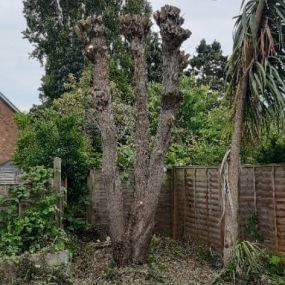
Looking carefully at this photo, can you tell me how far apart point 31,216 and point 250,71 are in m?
3.89

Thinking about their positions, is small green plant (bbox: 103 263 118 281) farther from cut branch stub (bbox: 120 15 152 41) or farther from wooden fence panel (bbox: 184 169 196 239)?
cut branch stub (bbox: 120 15 152 41)

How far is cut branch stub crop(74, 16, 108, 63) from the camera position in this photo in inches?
279

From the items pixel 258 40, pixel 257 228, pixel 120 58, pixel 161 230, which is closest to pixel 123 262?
pixel 257 228

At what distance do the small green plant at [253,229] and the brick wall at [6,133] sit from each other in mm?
15068

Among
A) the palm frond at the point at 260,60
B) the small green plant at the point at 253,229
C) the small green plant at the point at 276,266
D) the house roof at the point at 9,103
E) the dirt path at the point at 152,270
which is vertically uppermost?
the house roof at the point at 9,103

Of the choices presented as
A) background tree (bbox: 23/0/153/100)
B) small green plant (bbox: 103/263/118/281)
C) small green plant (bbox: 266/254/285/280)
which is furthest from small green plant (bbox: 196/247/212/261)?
background tree (bbox: 23/0/153/100)

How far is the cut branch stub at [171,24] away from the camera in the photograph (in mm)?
6703

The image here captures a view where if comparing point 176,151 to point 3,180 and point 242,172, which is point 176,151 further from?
point 3,180

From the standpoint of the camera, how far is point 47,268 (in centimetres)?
624

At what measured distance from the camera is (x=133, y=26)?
23.1 ft

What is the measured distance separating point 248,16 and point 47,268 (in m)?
4.62

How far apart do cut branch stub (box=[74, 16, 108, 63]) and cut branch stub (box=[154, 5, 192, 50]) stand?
925 mm

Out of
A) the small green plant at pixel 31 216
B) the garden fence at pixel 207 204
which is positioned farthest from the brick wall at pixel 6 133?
the small green plant at pixel 31 216

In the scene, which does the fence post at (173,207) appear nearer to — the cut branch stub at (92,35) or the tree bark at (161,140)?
the tree bark at (161,140)
